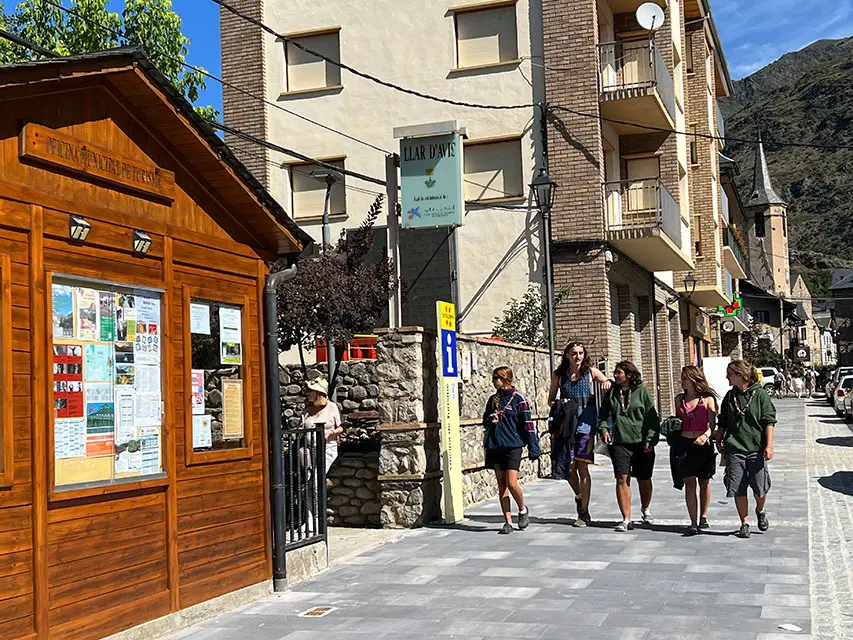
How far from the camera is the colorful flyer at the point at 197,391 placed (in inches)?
299

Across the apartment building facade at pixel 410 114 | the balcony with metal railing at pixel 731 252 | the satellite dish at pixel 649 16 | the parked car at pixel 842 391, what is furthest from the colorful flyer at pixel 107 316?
the balcony with metal railing at pixel 731 252

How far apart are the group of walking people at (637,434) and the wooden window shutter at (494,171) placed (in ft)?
35.6

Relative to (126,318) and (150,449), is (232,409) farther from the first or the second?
(126,318)

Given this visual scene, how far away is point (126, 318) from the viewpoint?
6824mm

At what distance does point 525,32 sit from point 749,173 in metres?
161

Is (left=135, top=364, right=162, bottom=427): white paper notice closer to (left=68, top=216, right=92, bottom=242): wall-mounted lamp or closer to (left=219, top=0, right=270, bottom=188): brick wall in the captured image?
(left=68, top=216, right=92, bottom=242): wall-mounted lamp

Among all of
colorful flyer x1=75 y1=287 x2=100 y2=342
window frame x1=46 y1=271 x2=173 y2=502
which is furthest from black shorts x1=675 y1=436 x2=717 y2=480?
colorful flyer x1=75 y1=287 x2=100 y2=342

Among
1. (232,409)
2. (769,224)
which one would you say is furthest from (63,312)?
(769,224)

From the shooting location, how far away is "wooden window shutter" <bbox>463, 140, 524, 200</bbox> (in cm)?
2227

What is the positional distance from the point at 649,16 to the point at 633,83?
1.50m

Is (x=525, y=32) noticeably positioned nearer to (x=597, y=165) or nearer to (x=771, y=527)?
(x=597, y=165)

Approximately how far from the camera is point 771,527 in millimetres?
11312

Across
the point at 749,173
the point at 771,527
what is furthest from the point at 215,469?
the point at 749,173

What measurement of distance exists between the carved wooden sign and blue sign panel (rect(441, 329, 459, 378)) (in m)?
5.24
